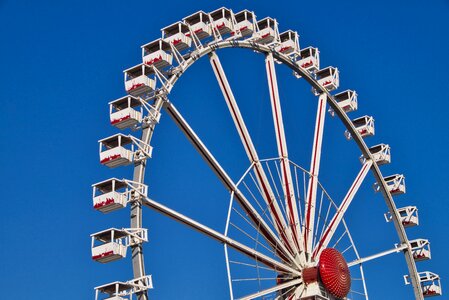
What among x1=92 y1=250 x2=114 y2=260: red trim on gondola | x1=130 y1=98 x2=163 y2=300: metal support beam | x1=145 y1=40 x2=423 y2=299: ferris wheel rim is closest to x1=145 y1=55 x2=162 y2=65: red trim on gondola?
x1=130 y1=98 x2=163 y2=300: metal support beam

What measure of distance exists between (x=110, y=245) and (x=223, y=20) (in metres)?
10.3

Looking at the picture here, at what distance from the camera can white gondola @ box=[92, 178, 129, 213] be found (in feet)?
89.4

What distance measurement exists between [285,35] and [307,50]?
1048 millimetres

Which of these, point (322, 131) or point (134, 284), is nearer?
point (134, 284)

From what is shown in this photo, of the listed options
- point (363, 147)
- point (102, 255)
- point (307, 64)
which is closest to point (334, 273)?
point (102, 255)

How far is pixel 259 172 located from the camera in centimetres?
3159

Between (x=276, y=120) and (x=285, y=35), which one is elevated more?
(x=285, y=35)

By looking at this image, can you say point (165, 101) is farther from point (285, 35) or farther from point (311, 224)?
point (285, 35)

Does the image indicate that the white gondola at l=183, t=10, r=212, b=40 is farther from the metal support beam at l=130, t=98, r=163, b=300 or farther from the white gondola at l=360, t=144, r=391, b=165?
the white gondola at l=360, t=144, r=391, b=165

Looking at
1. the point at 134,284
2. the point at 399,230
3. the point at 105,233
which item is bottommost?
the point at 134,284

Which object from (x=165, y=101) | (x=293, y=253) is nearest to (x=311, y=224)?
(x=293, y=253)

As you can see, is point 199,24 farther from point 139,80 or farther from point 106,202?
point 106,202

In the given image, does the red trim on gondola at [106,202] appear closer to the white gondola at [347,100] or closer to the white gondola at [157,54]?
the white gondola at [157,54]

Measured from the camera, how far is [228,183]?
30172mm
